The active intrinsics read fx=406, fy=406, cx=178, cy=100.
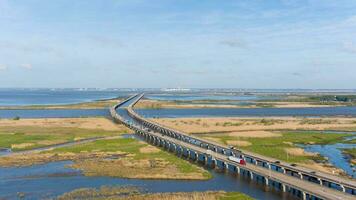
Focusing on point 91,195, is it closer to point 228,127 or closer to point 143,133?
point 143,133

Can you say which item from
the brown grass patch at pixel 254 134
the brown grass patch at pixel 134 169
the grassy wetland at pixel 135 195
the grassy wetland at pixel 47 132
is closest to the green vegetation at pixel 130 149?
the brown grass patch at pixel 134 169

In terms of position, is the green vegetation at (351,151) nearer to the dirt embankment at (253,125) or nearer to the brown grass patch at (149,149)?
the dirt embankment at (253,125)

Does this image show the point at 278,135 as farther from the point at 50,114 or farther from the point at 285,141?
the point at 50,114

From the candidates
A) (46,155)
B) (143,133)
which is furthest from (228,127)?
(46,155)

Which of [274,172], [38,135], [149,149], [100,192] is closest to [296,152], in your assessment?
[274,172]

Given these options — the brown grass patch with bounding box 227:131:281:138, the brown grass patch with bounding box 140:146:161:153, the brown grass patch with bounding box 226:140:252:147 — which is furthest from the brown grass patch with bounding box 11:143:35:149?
the brown grass patch with bounding box 227:131:281:138

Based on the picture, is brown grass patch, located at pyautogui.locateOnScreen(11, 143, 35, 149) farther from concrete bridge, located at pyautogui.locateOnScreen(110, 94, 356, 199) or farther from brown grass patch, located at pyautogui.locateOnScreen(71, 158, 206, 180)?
concrete bridge, located at pyautogui.locateOnScreen(110, 94, 356, 199)
